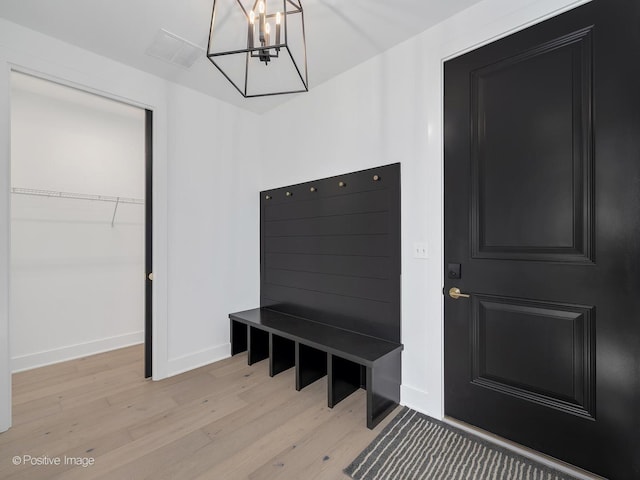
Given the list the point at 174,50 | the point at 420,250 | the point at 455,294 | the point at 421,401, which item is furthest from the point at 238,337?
the point at 174,50

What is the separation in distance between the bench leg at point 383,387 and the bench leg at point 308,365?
0.67 m

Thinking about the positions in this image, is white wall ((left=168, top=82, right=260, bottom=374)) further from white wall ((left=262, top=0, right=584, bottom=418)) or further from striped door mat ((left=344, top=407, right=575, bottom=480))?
striped door mat ((left=344, top=407, right=575, bottom=480))

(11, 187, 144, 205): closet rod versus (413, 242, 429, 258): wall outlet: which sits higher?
(11, 187, 144, 205): closet rod

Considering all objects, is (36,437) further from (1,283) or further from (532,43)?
(532,43)

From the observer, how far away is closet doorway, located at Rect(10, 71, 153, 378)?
2.70 meters

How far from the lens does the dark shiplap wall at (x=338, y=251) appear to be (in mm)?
2176

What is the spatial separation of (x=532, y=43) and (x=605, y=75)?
405 millimetres

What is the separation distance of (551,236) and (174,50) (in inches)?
110

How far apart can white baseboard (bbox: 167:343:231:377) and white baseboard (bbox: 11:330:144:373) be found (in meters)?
Result: 1.16

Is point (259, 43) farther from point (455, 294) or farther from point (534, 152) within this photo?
point (455, 294)

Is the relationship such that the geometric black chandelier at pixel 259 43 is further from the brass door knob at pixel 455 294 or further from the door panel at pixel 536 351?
the door panel at pixel 536 351

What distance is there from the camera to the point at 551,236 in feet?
4.98

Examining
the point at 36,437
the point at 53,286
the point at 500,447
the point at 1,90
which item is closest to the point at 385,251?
the point at 500,447

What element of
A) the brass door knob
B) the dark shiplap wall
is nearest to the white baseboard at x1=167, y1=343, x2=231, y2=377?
the dark shiplap wall
